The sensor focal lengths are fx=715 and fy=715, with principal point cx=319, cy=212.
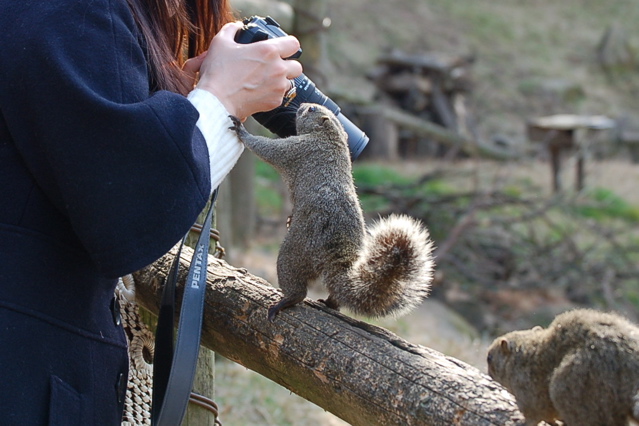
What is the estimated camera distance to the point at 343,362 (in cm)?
131

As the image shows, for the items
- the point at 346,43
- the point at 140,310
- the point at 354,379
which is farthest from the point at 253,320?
the point at 346,43

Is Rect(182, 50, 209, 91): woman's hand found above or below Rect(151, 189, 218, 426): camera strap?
above

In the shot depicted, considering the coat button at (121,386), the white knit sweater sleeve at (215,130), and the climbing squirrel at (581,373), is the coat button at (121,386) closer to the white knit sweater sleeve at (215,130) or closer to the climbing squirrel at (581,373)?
the white knit sweater sleeve at (215,130)

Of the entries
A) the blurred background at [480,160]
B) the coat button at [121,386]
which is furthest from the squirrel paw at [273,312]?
the blurred background at [480,160]

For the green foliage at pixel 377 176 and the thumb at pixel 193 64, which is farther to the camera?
the green foliage at pixel 377 176

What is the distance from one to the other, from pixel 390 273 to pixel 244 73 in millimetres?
546

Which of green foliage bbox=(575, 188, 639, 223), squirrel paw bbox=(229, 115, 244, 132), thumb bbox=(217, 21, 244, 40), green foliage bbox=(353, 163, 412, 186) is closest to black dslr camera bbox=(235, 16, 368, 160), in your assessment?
thumb bbox=(217, 21, 244, 40)

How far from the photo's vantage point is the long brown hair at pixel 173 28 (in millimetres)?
1170

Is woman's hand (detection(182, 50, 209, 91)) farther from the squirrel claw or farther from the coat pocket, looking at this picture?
the coat pocket

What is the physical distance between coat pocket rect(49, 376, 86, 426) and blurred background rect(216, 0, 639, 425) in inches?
56.5

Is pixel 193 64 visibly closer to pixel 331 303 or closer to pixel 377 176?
pixel 331 303

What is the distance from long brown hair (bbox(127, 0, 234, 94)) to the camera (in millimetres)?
1170

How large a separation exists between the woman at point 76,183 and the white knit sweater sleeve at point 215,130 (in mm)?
20

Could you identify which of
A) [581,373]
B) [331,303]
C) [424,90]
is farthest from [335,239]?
[424,90]
